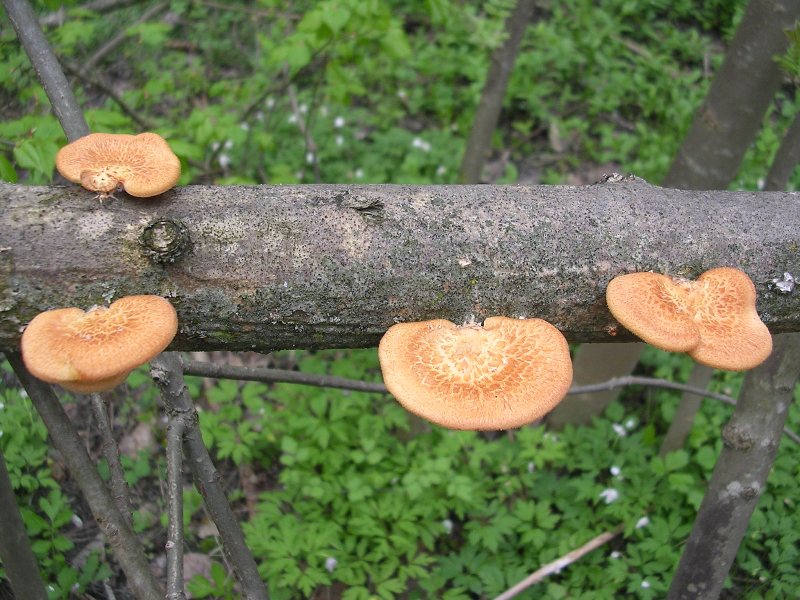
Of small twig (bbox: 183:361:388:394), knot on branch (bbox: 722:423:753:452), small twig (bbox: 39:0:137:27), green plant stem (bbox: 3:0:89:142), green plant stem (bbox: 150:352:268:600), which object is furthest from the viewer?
small twig (bbox: 39:0:137:27)

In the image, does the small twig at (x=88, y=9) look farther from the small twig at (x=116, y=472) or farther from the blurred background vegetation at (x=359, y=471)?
the small twig at (x=116, y=472)

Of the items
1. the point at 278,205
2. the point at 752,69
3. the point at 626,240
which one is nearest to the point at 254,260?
the point at 278,205

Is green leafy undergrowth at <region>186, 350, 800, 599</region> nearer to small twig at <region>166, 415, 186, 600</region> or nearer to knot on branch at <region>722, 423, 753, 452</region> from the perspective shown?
knot on branch at <region>722, 423, 753, 452</region>

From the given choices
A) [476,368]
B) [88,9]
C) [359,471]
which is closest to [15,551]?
[476,368]

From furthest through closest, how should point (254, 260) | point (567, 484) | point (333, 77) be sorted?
point (333, 77) → point (567, 484) → point (254, 260)

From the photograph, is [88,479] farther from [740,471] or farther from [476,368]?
[740,471]

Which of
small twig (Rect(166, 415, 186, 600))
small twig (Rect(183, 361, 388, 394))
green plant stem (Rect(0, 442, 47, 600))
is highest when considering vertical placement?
small twig (Rect(166, 415, 186, 600))

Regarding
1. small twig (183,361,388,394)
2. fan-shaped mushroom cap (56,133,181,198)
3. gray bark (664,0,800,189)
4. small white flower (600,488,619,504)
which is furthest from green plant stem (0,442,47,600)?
gray bark (664,0,800,189)

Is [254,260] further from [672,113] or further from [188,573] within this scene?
[672,113]
